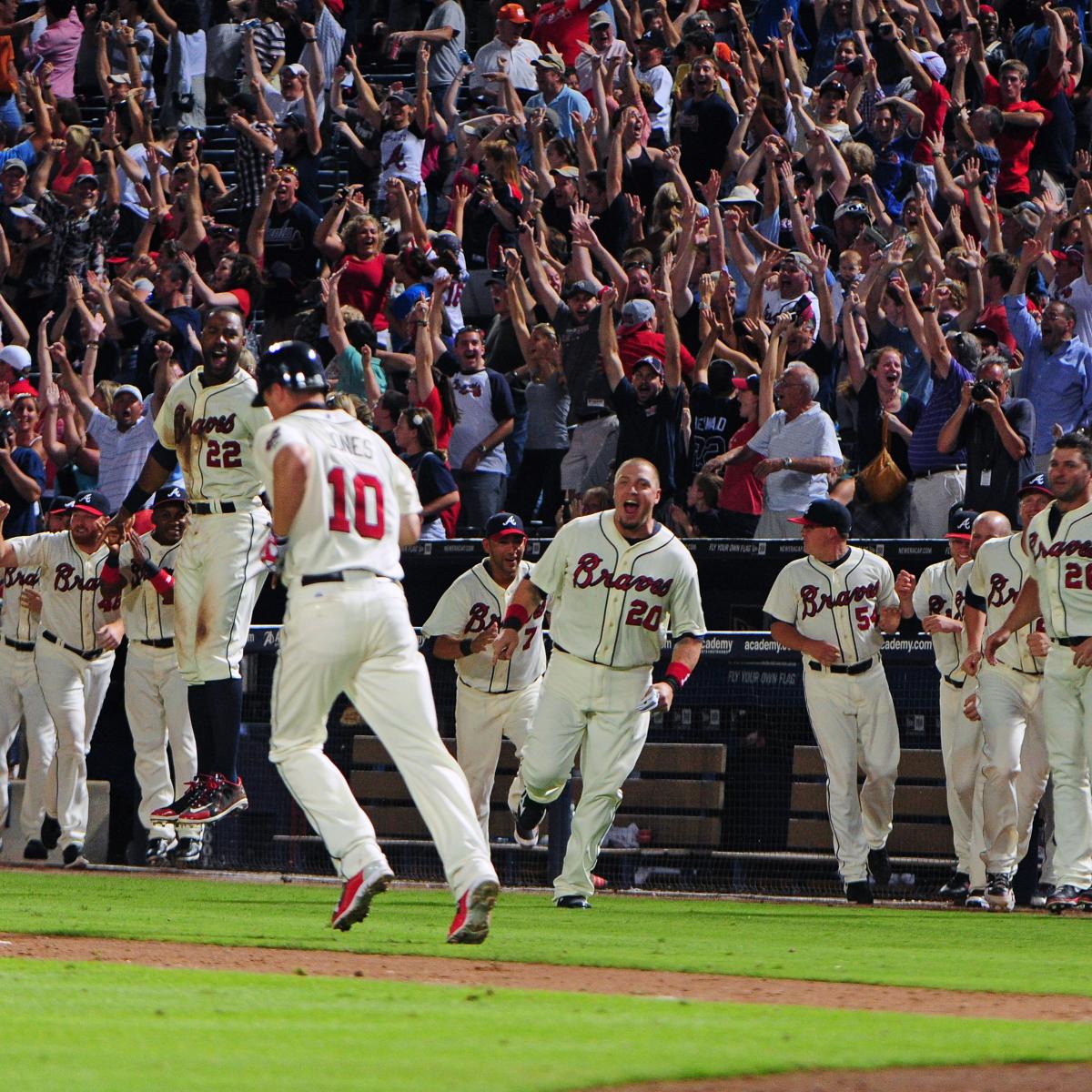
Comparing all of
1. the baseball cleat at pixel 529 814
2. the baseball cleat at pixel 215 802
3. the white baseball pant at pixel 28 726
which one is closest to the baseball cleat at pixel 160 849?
the baseball cleat at pixel 215 802

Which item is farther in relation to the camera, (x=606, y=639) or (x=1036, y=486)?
(x=1036, y=486)

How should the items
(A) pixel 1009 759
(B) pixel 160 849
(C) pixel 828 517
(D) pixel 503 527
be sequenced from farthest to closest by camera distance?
(D) pixel 503 527
(C) pixel 828 517
(A) pixel 1009 759
(B) pixel 160 849

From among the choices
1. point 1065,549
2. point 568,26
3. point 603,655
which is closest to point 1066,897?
point 1065,549

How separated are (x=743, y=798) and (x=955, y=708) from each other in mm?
1503

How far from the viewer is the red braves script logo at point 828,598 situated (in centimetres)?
1162

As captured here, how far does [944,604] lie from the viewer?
11.9 m

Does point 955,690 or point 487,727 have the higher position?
point 955,690

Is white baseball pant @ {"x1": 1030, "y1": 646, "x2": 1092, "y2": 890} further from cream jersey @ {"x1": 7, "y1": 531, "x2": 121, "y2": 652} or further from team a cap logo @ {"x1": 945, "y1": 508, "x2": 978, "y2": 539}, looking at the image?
cream jersey @ {"x1": 7, "y1": 531, "x2": 121, "y2": 652}

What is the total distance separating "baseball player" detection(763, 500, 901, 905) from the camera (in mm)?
11523

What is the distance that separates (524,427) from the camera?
14602 millimetres

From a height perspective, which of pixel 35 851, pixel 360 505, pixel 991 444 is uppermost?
pixel 991 444

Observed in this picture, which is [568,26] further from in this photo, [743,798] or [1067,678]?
[1067,678]

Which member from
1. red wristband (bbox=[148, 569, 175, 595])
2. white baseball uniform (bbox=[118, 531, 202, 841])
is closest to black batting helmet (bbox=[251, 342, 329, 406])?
red wristband (bbox=[148, 569, 175, 595])

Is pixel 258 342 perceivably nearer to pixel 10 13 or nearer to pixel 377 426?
pixel 377 426
